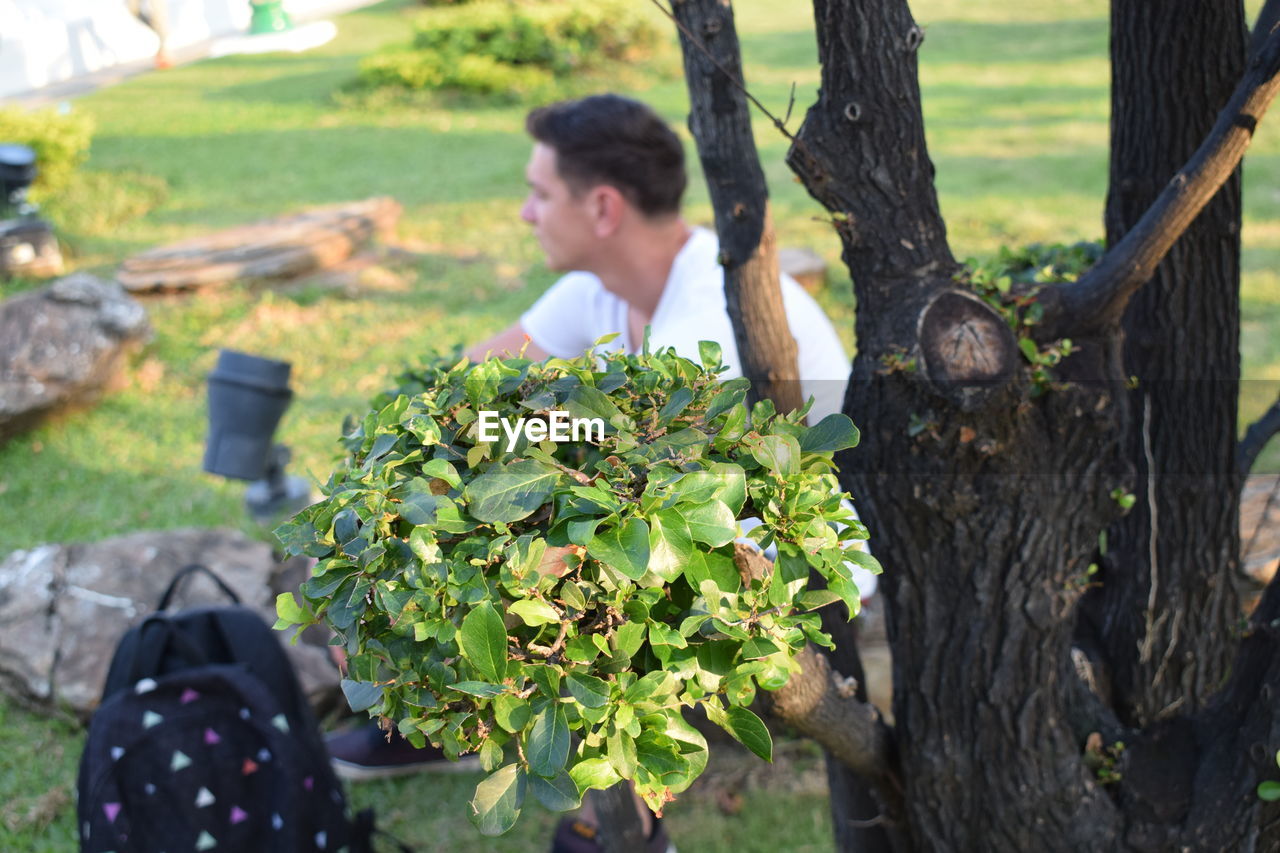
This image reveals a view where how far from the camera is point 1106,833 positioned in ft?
5.28

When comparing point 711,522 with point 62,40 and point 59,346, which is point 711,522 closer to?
point 59,346

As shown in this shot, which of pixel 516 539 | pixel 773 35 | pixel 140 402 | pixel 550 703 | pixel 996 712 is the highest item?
pixel 773 35

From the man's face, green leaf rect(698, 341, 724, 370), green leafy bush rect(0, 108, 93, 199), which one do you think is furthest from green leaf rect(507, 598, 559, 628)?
green leafy bush rect(0, 108, 93, 199)

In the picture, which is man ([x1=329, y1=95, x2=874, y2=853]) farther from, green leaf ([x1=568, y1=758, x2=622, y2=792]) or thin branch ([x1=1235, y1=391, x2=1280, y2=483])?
green leaf ([x1=568, y1=758, x2=622, y2=792])

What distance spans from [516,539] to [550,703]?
0.16 metres

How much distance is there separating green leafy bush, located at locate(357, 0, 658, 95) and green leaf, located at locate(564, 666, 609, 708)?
35.9ft

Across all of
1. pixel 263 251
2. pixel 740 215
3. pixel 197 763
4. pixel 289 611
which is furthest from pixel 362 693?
pixel 263 251

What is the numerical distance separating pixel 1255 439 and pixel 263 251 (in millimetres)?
5513

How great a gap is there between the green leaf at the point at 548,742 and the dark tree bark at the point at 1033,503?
1.45 ft

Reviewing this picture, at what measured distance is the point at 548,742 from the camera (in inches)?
39.2

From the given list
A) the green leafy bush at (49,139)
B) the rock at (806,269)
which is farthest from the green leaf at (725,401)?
the green leafy bush at (49,139)

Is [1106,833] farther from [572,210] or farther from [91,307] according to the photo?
[91,307]

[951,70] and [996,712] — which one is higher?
[951,70]

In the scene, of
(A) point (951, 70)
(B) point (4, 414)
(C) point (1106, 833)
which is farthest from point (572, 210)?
(A) point (951, 70)
